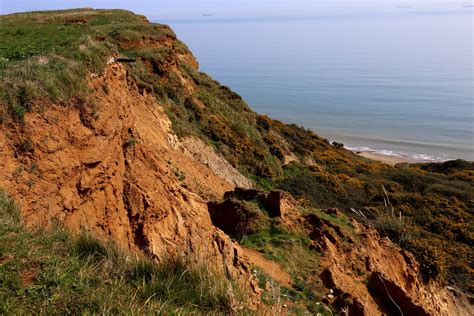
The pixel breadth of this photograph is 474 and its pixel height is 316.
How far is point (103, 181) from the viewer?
866 centimetres

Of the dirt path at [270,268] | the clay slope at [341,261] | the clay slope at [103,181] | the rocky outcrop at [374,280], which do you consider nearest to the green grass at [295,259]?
the clay slope at [341,261]

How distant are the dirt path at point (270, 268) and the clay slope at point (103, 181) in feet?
2.59

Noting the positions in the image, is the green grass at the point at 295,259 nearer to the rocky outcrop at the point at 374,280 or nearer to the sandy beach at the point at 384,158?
the rocky outcrop at the point at 374,280

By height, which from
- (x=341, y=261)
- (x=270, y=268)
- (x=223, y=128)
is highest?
(x=223, y=128)

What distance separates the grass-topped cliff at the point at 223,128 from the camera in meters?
8.73

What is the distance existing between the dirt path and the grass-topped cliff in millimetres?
1102

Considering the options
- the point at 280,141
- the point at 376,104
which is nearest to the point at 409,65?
the point at 376,104

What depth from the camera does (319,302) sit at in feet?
29.3

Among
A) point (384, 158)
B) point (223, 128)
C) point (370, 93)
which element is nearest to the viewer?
point (223, 128)

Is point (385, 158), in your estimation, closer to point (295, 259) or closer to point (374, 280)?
point (374, 280)

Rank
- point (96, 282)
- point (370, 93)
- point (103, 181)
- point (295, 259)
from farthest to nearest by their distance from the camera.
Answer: point (370, 93)
point (295, 259)
point (103, 181)
point (96, 282)

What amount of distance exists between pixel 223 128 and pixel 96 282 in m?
20.4

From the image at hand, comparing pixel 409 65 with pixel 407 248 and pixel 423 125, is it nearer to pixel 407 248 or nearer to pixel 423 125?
pixel 423 125

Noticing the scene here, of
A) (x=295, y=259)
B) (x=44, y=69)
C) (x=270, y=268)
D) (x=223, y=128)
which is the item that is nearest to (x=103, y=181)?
(x=44, y=69)
